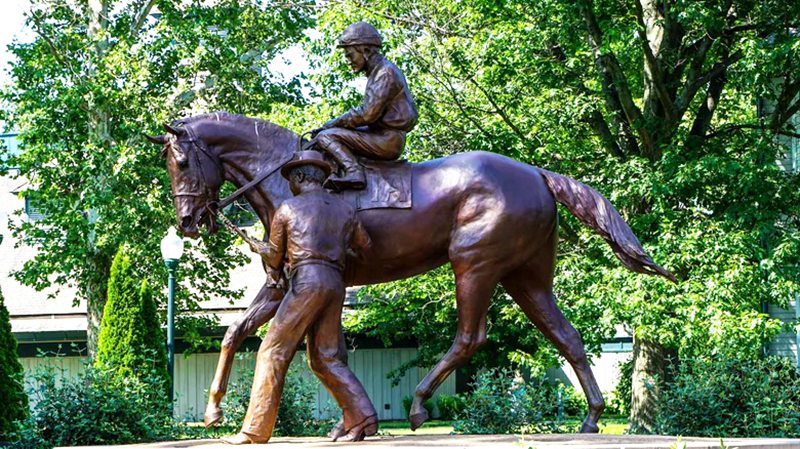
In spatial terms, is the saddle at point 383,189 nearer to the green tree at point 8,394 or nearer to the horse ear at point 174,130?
the horse ear at point 174,130

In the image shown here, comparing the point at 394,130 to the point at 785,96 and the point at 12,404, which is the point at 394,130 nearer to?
the point at 12,404

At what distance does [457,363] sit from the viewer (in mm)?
8789

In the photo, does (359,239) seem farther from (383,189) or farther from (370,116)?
(370,116)

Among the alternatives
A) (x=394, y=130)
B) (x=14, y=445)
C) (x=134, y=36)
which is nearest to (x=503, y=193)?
(x=394, y=130)

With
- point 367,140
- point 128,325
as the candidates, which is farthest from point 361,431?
point 128,325

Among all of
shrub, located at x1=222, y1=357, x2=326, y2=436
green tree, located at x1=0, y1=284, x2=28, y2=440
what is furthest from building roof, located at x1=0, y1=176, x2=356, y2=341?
shrub, located at x1=222, y1=357, x2=326, y2=436

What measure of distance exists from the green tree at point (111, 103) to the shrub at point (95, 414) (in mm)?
9736

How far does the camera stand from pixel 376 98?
884 cm

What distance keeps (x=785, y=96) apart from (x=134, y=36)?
1330 cm

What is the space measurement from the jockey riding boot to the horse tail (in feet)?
4.89

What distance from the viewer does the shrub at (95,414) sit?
1249 cm

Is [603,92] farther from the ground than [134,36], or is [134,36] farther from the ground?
[134,36]

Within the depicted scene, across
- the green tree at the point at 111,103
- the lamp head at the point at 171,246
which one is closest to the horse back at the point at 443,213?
the lamp head at the point at 171,246

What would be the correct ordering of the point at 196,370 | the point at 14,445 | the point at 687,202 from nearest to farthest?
the point at 14,445 → the point at 687,202 → the point at 196,370
